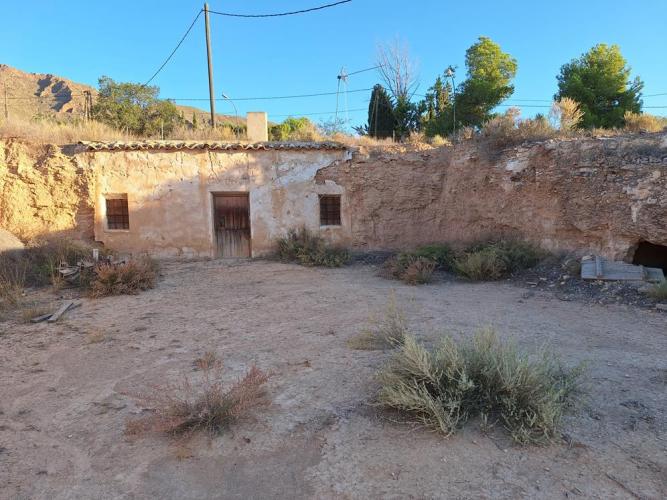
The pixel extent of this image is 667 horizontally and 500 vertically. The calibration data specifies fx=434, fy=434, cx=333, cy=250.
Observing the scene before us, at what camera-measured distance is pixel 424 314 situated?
6.42 meters

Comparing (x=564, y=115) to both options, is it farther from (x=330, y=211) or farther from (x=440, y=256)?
(x=330, y=211)

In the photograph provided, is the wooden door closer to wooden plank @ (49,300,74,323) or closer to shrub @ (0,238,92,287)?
shrub @ (0,238,92,287)

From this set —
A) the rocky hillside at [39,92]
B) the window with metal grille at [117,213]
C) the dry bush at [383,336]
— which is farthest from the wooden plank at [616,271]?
the rocky hillside at [39,92]

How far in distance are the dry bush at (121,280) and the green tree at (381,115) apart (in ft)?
54.6

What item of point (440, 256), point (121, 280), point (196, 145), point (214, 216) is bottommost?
point (121, 280)

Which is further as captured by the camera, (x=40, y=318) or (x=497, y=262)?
(x=497, y=262)

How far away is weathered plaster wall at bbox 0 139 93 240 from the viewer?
11250mm

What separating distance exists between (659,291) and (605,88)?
15.4m

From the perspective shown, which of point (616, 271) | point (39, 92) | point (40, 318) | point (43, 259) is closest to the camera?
point (40, 318)

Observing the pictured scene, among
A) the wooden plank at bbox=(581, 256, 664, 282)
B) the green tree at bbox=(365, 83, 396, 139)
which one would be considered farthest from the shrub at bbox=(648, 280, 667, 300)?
the green tree at bbox=(365, 83, 396, 139)

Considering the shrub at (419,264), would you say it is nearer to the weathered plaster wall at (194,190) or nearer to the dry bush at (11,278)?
the weathered plaster wall at (194,190)

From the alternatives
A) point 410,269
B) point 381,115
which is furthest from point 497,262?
point 381,115

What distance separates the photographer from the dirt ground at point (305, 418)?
260cm

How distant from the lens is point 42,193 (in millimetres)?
11383
